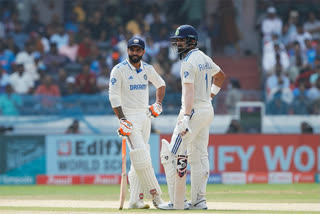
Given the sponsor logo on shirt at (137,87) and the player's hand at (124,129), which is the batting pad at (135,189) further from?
the sponsor logo on shirt at (137,87)

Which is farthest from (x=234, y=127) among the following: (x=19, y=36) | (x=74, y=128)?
(x=19, y=36)

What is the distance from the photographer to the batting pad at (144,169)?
8.59 m

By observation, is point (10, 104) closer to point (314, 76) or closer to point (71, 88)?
point (71, 88)

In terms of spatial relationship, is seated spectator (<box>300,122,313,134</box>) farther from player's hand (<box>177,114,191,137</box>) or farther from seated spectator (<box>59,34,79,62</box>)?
player's hand (<box>177,114,191,137</box>)

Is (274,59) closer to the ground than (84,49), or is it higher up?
closer to the ground

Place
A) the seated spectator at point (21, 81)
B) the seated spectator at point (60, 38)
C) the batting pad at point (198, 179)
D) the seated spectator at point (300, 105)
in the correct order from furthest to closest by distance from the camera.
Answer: the seated spectator at point (60, 38) < the seated spectator at point (21, 81) < the seated spectator at point (300, 105) < the batting pad at point (198, 179)

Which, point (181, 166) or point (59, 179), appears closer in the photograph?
point (181, 166)

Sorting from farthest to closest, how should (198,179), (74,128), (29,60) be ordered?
1. (29,60)
2. (74,128)
3. (198,179)

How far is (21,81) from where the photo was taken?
1705cm

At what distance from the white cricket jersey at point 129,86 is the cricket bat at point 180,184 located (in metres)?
1.02

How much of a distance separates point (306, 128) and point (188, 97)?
7558 millimetres

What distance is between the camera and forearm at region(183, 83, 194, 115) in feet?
26.2

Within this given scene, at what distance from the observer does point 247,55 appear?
19766 millimetres

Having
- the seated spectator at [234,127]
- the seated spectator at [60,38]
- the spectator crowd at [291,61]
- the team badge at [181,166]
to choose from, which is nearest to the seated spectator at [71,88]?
the seated spectator at [60,38]
